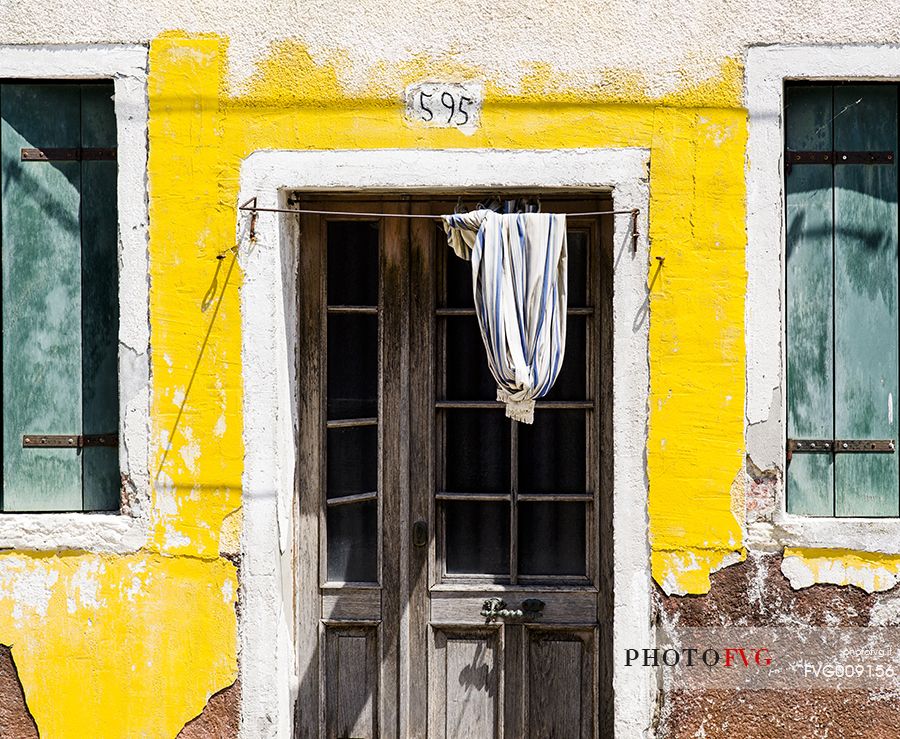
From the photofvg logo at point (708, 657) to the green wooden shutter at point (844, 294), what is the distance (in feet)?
1.94

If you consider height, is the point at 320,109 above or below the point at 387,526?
above

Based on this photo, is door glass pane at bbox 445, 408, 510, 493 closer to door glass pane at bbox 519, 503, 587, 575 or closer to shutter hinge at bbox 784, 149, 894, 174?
door glass pane at bbox 519, 503, 587, 575

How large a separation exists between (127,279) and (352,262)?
0.90 m

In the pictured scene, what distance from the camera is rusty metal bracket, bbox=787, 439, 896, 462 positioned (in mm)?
4414

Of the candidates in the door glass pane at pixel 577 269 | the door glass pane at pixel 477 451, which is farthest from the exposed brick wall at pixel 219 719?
the door glass pane at pixel 577 269

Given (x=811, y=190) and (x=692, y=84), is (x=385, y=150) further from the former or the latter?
(x=811, y=190)

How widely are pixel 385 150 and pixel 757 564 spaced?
2141 mm

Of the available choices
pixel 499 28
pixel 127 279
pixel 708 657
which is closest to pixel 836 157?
pixel 499 28

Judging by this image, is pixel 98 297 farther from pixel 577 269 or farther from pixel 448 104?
pixel 577 269

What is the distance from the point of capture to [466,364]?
15.4ft

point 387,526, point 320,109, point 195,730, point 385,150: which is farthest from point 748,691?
point 320,109

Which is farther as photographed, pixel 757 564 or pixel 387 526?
pixel 387 526

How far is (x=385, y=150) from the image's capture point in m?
4.36

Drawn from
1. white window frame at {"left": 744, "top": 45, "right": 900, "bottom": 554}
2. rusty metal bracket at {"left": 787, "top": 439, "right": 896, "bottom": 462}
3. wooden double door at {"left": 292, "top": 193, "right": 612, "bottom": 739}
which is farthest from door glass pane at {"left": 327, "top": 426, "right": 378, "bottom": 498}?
rusty metal bracket at {"left": 787, "top": 439, "right": 896, "bottom": 462}
